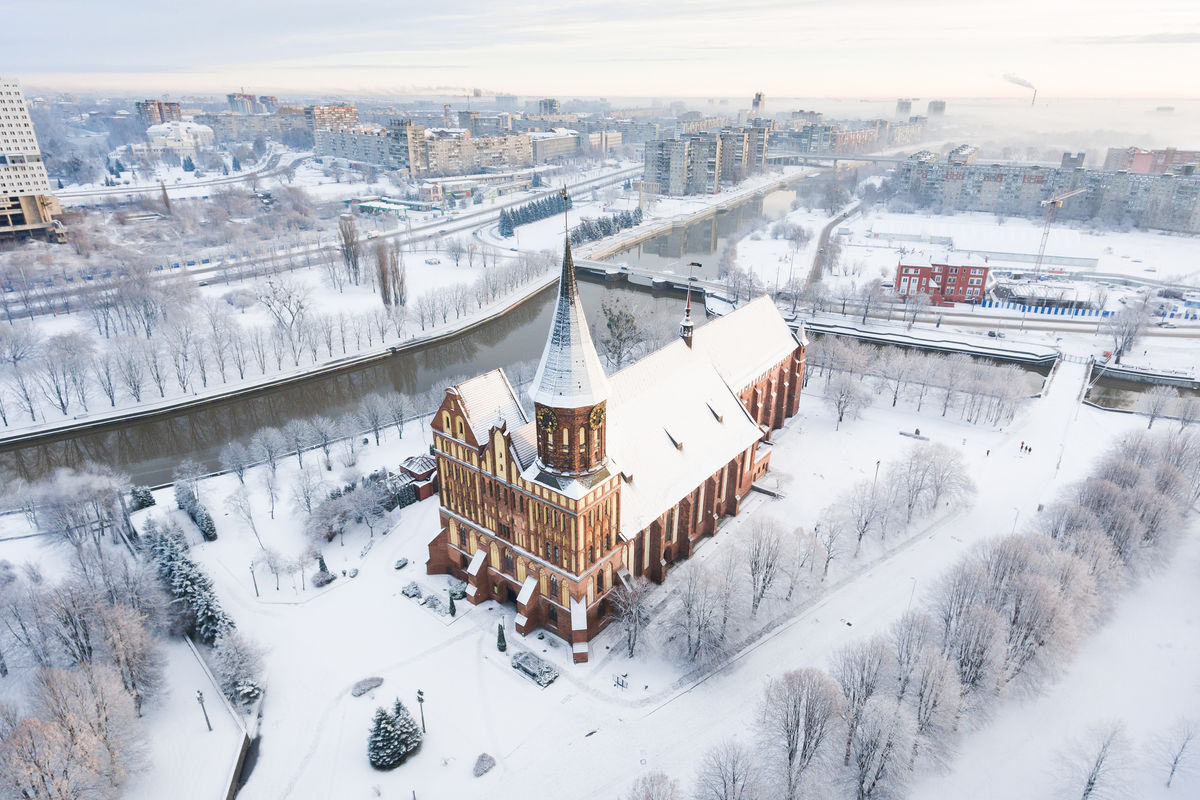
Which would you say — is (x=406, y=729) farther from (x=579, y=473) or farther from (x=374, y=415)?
(x=374, y=415)

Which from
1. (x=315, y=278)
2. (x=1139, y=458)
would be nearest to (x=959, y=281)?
(x=1139, y=458)

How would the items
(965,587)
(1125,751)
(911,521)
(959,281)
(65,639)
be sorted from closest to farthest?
(1125,751) < (65,639) < (965,587) < (911,521) < (959,281)

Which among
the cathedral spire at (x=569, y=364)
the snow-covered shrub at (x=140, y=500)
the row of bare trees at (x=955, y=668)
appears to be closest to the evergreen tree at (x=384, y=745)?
the row of bare trees at (x=955, y=668)

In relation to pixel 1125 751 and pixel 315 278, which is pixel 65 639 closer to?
pixel 1125 751

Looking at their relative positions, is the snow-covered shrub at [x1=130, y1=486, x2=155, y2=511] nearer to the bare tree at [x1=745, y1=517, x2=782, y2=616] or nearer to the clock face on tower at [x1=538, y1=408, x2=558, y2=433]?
the clock face on tower at [x1=538, y1=408, x2=558, y2=433]

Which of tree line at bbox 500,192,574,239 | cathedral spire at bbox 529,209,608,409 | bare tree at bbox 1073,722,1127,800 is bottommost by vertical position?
bare tree at bbox 1073,722,1127,800

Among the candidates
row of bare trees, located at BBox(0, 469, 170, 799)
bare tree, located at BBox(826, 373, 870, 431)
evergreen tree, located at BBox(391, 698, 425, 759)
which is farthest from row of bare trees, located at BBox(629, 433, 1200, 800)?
row of bare trees, located at BBox(0, 469, 170, 799)
